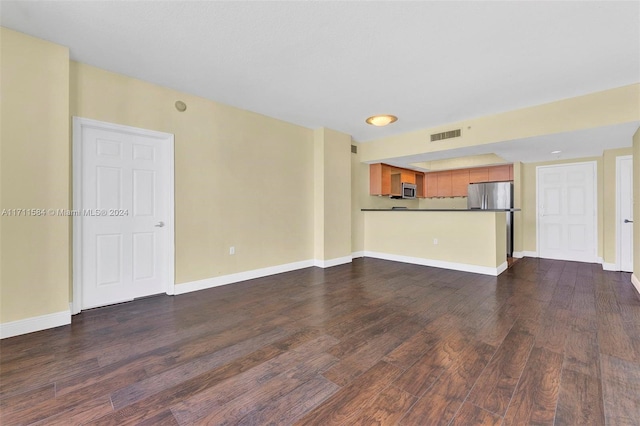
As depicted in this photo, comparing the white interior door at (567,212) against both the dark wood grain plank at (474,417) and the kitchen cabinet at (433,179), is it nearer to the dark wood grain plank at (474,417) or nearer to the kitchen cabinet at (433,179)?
the kitchen cabinet at (433,179)

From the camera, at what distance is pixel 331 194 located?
5.30 metres

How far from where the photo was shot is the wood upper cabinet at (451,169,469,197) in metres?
7.38

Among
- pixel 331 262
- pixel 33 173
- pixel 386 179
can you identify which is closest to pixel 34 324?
pixel 33 173

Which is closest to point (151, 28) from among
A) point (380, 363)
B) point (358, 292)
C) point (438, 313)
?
point (380, 363)

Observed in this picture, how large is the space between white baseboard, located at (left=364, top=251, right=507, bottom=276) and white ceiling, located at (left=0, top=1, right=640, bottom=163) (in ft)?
8.55

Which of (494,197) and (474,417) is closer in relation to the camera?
(474,417)

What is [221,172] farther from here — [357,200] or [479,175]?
[479,175]

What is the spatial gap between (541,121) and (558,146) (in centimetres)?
114

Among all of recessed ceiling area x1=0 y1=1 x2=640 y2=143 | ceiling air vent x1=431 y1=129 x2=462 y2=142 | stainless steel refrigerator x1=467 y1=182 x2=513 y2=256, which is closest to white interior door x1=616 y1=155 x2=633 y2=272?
stainless steel refrigerator x1=467 y1=182 x2=513 y2=256

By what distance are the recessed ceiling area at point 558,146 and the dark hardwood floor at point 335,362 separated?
2156 mm

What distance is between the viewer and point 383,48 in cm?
257

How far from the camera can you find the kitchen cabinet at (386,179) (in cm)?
636

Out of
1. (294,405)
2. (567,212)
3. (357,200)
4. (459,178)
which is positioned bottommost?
(294,405)

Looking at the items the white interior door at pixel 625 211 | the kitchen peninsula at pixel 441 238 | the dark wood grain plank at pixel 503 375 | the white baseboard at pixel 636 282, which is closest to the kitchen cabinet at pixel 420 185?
the kitchen peninsula at pixel 441 238
